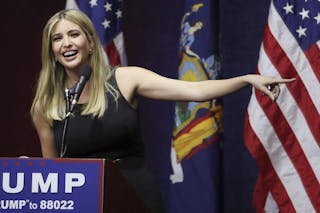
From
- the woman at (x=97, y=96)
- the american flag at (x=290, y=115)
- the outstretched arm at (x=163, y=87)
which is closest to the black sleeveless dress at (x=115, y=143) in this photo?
the woman at (x=97, y=96)

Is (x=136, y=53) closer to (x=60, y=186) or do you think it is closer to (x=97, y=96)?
(x=97, y=96)

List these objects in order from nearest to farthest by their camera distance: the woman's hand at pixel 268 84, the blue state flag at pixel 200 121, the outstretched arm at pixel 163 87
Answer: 1. the woman's hand at pixel 268 84
2. the outstretched arm at pixel 163 87
3. the blue state flag at pixel 200 121

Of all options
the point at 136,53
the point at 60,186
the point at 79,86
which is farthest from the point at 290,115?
the point at 60,186

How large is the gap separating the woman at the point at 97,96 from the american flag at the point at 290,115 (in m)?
1.22

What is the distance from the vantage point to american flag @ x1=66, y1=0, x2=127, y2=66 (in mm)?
4469

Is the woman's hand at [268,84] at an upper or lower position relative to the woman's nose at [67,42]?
lower

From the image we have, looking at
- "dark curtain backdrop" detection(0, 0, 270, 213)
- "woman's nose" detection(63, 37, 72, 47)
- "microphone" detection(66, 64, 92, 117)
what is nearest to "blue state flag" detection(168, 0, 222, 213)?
"dark curtain backdrop" detection(0, 0, 270, 213)

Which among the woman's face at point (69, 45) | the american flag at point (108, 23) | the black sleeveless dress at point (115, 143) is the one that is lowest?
the black sleeveless dress at point (115, 143)

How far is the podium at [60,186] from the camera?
2.19 m

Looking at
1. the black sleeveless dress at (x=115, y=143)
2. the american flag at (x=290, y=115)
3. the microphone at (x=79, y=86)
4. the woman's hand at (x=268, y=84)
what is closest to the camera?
the microphone at (x=79, y=86)

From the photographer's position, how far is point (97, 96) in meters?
2.93

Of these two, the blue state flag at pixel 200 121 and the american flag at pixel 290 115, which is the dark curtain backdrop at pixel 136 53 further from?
the american flag at pixel 290 115

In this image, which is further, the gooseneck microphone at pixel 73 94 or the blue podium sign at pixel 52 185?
the gooseneck microphone at pixel 73 94

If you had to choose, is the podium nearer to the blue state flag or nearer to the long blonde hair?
the long blonde hair
